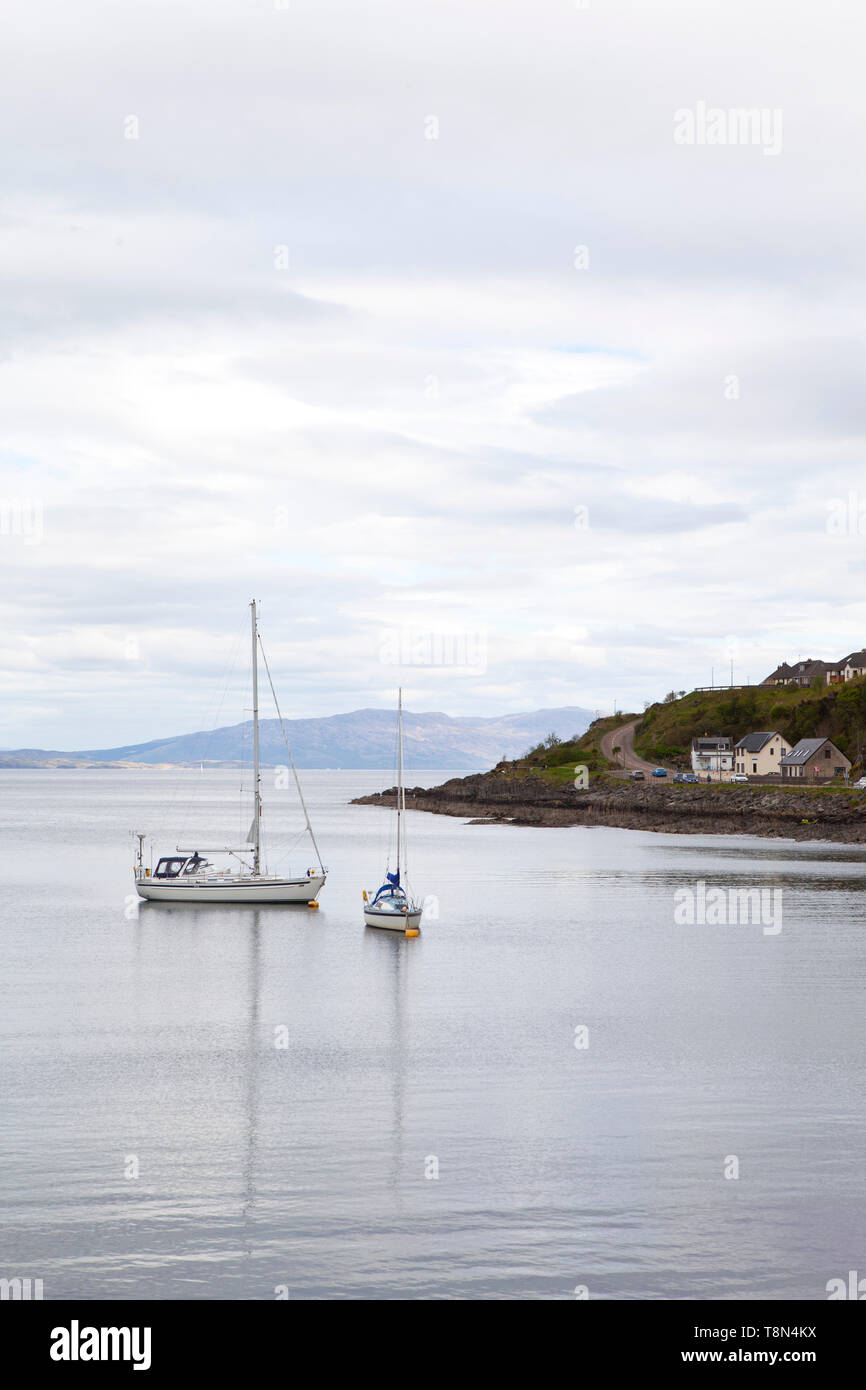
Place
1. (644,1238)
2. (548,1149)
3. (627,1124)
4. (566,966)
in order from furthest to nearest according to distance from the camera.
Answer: (566,966) < (627,1124) < (548,1149) < (644,1238)

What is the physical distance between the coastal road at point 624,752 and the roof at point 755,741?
44.1 ft

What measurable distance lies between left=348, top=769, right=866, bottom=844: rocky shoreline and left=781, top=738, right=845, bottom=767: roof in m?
13.7

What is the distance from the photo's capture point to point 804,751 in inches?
5699

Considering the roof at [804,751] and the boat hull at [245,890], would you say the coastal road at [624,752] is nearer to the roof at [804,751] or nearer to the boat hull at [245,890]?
the roof at [804,751]

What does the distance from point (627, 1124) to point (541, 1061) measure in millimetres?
5699

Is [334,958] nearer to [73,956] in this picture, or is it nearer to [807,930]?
[73,956]

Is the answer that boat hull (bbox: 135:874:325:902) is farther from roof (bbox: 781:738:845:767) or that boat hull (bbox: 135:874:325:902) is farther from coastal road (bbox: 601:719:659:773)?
coastal road (bbox: 601:719:659:773)

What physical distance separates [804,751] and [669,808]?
2685 centimetres

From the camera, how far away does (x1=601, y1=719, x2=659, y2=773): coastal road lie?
558ft

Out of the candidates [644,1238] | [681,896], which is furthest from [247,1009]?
[681,896]

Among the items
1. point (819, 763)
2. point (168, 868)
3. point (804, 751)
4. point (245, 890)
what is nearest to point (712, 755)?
point (804, 751)

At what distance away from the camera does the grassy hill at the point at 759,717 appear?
6196 inches
